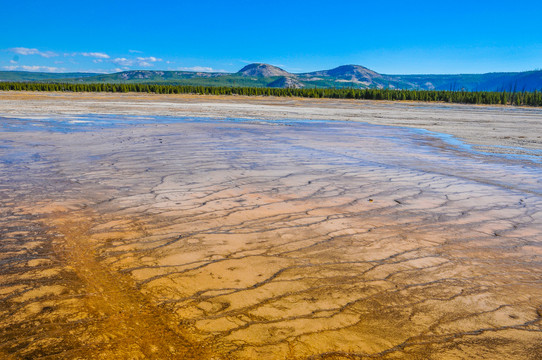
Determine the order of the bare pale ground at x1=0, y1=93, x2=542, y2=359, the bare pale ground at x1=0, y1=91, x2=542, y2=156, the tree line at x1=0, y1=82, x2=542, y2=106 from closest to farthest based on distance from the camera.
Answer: the bare pale ground at x1=0, y1=93, x2=542, y2=359
the bare pale ground at x1=0, y1=91, x2=542, y2=156
the tree line at x1=0, y1=82, x2=542, y2=106

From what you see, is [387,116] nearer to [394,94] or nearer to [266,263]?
[266,263]

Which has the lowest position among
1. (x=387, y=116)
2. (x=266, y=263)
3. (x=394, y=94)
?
(x=266, y=263)

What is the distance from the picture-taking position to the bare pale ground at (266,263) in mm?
2447

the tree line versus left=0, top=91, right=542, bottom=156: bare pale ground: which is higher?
the tree line

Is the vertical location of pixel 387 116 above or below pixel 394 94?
below

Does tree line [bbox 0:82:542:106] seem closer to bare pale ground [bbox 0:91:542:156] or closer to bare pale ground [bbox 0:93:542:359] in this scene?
bare pale ground [bbox 0:91:542:156]

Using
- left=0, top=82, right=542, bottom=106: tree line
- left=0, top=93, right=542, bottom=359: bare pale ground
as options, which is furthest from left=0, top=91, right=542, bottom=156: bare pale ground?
left=0, top=82, right=542, bottom=106: tree line

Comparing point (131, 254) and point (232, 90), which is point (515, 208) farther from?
point (232, 90)

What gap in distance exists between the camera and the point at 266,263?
136 inches

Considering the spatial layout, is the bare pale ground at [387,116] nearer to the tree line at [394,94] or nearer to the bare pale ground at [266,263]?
the bare pale ground at [266,263]

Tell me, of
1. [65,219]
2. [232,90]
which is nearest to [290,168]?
[65,219]

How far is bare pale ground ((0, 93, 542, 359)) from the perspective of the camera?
8.03ft

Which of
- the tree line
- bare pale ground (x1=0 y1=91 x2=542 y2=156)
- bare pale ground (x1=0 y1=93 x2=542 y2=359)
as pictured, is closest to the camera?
bare pale ground (x1=0 y1=93 x2=542 y2=359)

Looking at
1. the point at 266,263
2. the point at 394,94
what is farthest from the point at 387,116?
the point at 394,94
